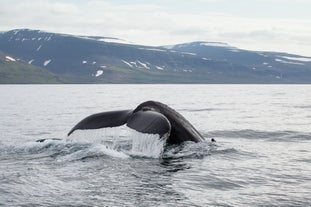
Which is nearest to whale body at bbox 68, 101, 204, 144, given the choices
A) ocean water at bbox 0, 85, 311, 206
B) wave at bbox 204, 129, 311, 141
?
ocean water at bbox 0, 85, 311, 206

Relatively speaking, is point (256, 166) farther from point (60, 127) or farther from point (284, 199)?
point (60, 127)

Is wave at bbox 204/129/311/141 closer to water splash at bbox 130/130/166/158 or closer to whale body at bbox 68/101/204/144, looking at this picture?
whale body at bbox 68/101/204/144

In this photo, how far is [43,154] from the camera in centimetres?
1262

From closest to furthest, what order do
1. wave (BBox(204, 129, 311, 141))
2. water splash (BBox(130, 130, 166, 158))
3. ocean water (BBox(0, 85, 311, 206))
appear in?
ocean water (BBox(0, 85, 311, 206)) < water splash (BBox(130, 130, 166, 158)) < wave (BBox(204, 129, 311, 141))

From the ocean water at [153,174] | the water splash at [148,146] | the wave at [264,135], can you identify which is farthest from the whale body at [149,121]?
the wave at [264,135]

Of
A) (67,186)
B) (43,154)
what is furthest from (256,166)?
(43,154)

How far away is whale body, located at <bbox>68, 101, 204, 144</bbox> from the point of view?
9492 mm

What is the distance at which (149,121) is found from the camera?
9.77 meters

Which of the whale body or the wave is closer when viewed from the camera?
the whale body

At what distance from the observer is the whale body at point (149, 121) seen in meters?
9.49

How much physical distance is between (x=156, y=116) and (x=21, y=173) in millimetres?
3167

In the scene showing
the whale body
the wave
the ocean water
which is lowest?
the wave

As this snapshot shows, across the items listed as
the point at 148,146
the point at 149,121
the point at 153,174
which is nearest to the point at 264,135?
the point at 148,146

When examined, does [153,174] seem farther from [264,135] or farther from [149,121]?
[264,135]
